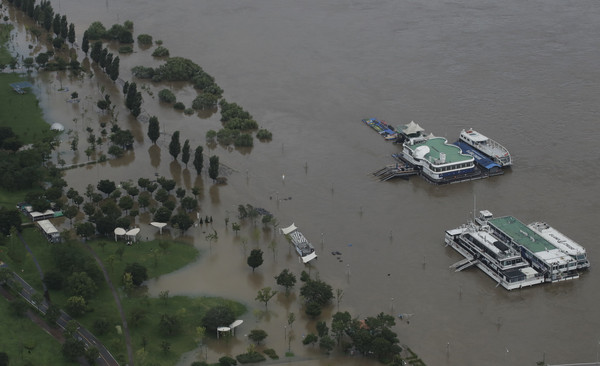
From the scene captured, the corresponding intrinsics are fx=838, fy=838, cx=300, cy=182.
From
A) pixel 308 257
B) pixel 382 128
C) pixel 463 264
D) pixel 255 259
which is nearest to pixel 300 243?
pixel 308 257

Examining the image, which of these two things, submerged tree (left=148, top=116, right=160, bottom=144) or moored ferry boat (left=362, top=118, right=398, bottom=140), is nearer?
submerged tree (left=148, top=116, right=160, bottom=144)

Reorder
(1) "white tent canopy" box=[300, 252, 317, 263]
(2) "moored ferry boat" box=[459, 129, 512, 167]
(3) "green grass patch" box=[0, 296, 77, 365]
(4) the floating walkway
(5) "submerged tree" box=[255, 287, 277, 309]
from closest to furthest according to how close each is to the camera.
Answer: (3) "green grass patch" box=[0, 296, 77, 365]
(5) "submerged tree" box=[255, 287, 277, 309]
(1) "white tent canopy" box=[300, 252, 317, 263]
(4) the floating walkway
(2) "moored ferry boat" box=[459, 129, 512, 167]

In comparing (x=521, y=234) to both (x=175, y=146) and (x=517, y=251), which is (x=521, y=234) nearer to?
(x=517, y=251)

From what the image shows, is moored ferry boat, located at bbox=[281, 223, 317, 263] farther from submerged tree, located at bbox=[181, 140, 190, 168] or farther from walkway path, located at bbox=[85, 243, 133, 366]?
submerged tree, located at bbox=[181, 140, 190, 168]

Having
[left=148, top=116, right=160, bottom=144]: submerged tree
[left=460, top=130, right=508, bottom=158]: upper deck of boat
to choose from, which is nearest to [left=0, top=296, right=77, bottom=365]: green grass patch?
[left=148, top=116, right=160, bottom=144]: submerged tree

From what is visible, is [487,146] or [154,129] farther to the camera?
[154,129]

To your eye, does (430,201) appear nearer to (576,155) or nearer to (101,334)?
(576,155)
